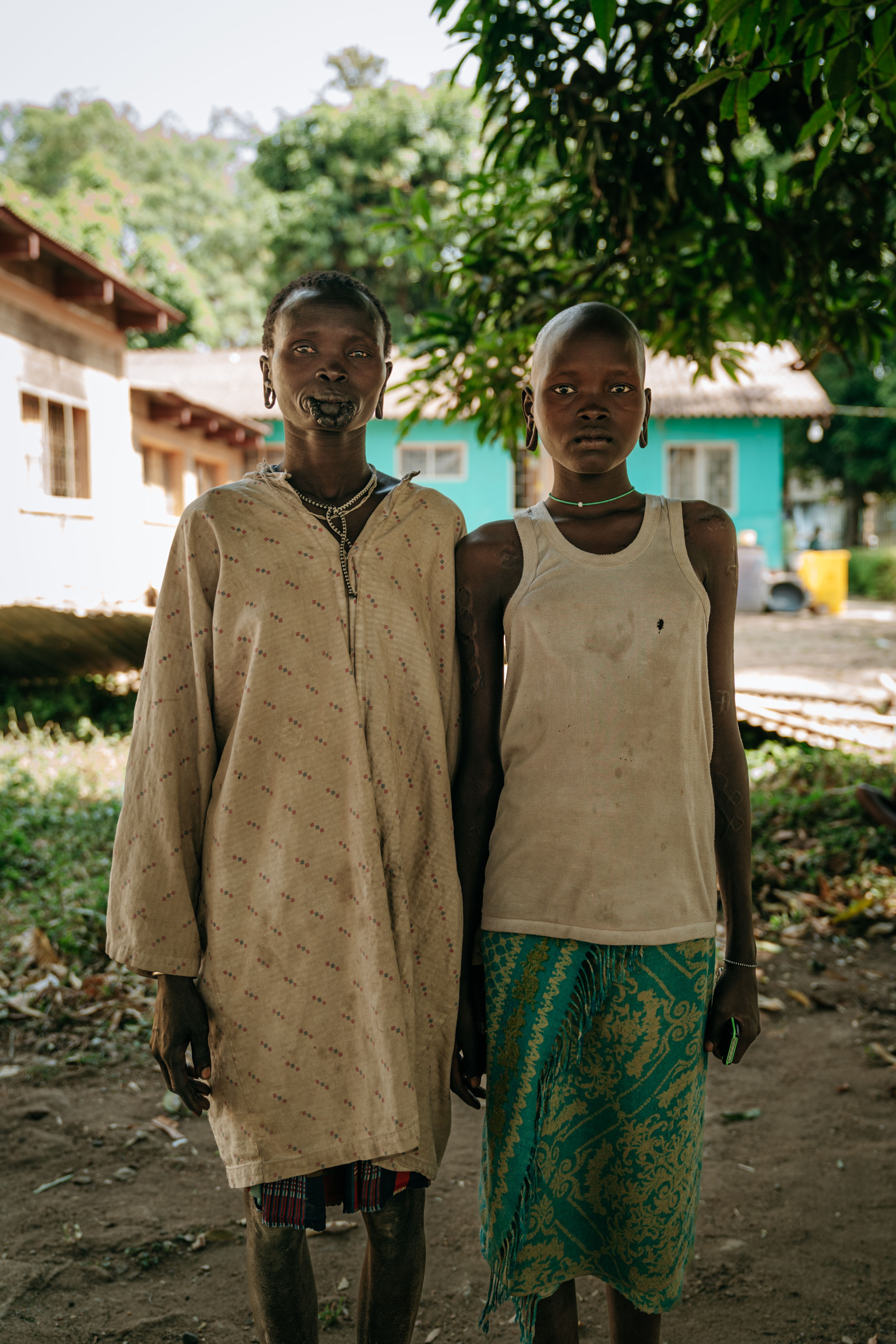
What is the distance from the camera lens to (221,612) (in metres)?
1.77

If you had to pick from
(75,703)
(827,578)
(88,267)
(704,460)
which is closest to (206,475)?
(88,267)

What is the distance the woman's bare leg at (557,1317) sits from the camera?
1879 millimetres

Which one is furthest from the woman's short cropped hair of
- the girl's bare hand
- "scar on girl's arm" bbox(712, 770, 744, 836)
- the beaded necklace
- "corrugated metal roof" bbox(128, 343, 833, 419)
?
"corrugated metal roof" bbox(128, 343, 833, 419)

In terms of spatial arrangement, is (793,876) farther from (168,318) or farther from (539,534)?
(168,318)

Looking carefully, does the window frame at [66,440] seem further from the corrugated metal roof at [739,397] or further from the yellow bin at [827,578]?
the yellow bin at [827,578]

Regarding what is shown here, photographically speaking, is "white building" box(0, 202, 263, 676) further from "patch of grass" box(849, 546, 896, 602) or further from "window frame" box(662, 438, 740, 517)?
"patch of grass" box(849, 546, 896, 602)

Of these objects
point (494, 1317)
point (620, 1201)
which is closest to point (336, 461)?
point (620, 1201)

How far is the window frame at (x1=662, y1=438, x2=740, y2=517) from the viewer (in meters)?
18.9

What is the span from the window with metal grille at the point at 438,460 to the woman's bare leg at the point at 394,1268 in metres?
17.3

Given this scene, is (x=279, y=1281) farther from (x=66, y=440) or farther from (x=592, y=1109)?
(x=66, y=440)

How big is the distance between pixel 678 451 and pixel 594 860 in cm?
1841

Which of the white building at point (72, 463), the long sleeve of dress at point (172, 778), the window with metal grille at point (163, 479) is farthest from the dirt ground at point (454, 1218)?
the window with metal grille at point (163, 479)

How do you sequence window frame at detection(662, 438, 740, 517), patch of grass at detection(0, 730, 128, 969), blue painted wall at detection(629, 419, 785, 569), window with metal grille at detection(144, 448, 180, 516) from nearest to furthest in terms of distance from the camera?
patch of grass at detection(0, 730, 128, 969) → window with metal grille at detection(144, 448, 180, 516) → blue painted wall at detection(629, 419, 785, 569) → window frame at detection(662, 438, 740, 517)

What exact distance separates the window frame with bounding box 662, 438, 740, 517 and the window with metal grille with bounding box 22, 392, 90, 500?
11084mm
